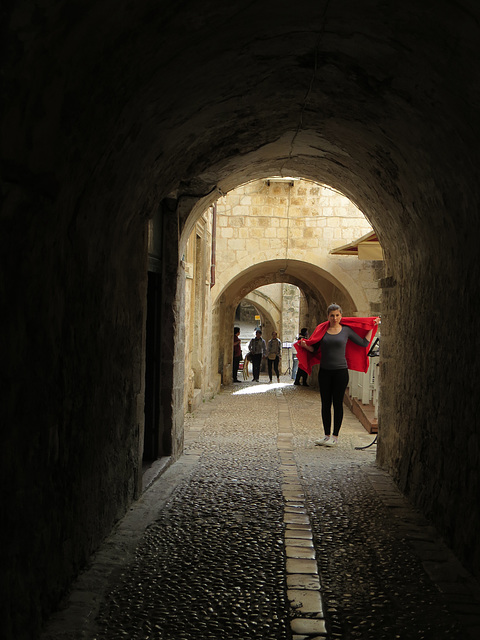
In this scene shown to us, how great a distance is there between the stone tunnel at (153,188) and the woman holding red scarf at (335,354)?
61.7 inches

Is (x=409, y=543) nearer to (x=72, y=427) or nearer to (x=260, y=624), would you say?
(x=260, y=624)

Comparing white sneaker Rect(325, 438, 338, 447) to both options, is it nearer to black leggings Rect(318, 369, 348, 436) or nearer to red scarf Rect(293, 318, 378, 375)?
black leggings Rect(318, 369, 348, 436)

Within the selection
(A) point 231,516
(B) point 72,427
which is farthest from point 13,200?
(A) point 231,516

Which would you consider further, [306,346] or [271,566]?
[306,346]

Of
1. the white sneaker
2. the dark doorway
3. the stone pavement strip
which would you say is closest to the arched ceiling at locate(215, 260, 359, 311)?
the white sneaker

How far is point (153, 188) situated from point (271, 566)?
2779 mm

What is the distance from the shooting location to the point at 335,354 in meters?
7.87

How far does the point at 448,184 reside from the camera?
4227 millimetres

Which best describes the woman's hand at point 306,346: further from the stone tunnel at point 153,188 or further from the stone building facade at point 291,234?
the stone building facade at point 291,234

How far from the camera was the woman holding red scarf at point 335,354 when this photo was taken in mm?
7871

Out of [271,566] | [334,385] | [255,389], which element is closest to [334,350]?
[334,385]

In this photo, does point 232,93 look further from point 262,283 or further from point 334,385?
point 262,283

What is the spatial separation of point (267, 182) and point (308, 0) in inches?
470

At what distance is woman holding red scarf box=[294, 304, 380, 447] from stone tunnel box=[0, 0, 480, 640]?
1.57m
